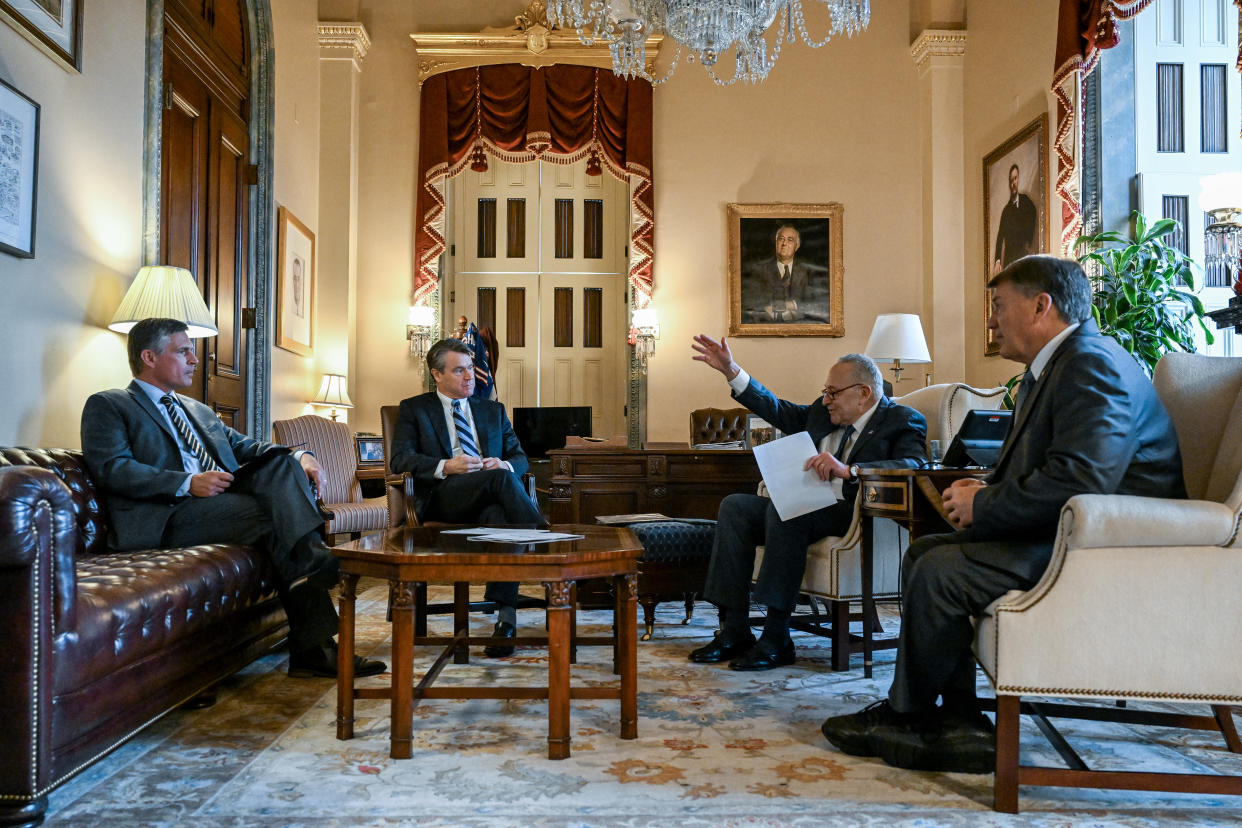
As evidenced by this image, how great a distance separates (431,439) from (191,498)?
3.57ft

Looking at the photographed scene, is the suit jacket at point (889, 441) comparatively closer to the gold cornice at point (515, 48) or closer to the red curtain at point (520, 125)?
the red curtain at point (520, 125)

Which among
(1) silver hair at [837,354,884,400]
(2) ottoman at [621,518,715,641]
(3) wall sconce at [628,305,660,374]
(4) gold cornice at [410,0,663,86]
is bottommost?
(2) ottoman at [621,518,715,641]

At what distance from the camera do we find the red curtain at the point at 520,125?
7.98 meters

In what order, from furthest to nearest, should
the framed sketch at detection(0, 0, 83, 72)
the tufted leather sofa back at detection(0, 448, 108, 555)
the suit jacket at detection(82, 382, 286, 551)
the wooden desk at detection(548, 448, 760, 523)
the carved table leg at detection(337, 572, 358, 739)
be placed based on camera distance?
the wooden desk at detection(548, 448, 760, 523) → the framed sketch at detection(0, 0, 83, 72) → the suit jacket at detection(82, 382, 286, 551) → the tufted leather sofa back at detection(0, 448, 108, 555) → the carved table leg at detection(337, 572, 358, 739)

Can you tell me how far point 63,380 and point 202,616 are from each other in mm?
1893

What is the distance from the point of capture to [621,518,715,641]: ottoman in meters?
4.09

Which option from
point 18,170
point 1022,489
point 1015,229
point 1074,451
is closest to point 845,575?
point 1022,489

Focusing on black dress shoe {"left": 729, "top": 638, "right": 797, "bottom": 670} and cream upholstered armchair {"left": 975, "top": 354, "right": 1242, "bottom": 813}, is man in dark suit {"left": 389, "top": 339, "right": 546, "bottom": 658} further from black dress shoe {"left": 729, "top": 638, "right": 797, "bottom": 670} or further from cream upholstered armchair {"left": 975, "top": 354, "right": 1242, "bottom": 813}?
cream upholstered armchair {"left": 975, "top": 354, "right": 1242, "bottom": 813}

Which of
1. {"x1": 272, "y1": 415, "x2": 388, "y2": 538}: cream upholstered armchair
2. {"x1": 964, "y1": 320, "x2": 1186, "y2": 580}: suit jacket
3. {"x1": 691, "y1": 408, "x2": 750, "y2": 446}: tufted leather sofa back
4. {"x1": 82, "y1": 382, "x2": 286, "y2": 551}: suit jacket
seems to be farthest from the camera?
{"x1": 691, "y1": 408, "x2": 750, "y2": 446}: tufted leather sofa back

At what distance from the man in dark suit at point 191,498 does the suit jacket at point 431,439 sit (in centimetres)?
66

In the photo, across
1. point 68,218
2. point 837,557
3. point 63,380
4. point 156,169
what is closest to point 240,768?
point 837,557

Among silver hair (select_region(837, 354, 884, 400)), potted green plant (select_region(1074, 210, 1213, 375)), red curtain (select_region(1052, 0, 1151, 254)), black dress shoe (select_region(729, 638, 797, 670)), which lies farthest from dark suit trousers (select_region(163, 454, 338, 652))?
red curtain (select_region(1052, 0, 1151, 254))

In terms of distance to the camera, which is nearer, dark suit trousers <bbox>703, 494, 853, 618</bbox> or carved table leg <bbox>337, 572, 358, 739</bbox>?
carved table leg <bbox>337, 572, 358, 739</bbox>

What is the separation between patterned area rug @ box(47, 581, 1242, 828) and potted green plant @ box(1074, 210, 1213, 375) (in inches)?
113
